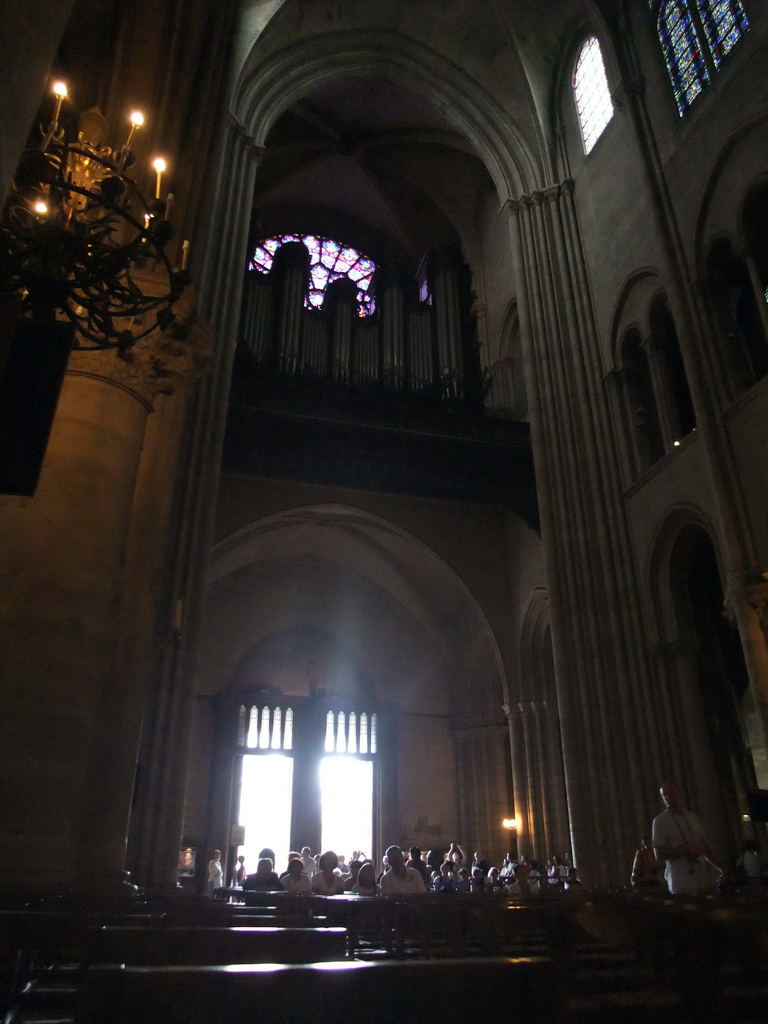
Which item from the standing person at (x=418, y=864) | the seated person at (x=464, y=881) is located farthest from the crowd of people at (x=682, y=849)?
the standing person at (x=418, y=864)

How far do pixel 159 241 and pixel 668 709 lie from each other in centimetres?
834

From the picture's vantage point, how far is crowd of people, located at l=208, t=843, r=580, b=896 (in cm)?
636

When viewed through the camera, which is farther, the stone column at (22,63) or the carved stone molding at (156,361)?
the carved stone molding at (156,361)

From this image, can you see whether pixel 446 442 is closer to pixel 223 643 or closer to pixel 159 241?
pixel 223 643

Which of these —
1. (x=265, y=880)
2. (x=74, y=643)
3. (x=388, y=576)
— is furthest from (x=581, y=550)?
(x=74, y=643)

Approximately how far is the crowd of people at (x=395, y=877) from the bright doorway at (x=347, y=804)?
0.45 meters

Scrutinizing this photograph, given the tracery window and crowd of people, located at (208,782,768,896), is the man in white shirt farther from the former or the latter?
the tracery window

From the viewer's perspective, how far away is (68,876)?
157 inches

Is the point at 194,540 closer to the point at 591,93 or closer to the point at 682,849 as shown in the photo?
the point at 682,849

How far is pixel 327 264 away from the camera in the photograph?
66.0ft

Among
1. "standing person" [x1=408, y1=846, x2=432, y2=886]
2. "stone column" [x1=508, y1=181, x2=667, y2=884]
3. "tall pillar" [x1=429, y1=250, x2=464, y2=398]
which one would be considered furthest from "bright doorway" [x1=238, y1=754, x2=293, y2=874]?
"tall pillar" [x1=429, y1=250, x2=464, y2=398]

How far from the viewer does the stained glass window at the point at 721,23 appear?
9.88 meters

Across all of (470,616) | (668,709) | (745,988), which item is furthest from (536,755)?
(745,988)

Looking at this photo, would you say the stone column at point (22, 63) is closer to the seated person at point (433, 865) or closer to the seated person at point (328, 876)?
the seated person at point (328, 876)
